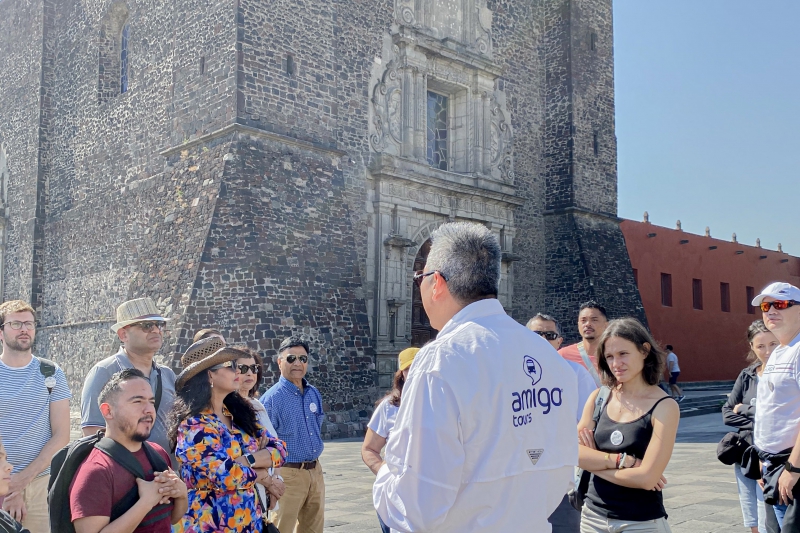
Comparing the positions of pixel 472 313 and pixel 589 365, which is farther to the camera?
pixel 589 365

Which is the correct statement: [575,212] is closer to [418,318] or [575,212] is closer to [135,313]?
[418,318]

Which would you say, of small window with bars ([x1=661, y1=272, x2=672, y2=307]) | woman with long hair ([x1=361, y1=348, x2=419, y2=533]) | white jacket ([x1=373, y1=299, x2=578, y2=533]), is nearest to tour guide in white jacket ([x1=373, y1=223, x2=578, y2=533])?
white jacket ([x1=373, y1=299, x2=578, y2=533])

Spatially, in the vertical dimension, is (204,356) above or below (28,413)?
above

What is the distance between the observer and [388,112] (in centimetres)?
1443

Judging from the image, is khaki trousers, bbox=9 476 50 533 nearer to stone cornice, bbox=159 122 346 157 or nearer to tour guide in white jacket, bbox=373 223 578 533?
tour guide in white jacket, bbox=373 223 578 533

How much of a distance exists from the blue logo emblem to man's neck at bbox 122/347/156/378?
2433 millimetres

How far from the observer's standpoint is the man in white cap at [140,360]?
361 centimetres

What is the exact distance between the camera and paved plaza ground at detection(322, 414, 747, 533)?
228 inches

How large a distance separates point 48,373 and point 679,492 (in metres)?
5.58

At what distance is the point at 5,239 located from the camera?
18812mm

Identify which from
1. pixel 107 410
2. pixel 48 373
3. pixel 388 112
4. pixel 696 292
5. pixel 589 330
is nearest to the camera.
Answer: pixel 107 410

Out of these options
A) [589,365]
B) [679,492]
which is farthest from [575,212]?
[589,365]

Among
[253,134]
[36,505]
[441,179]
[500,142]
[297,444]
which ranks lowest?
[36,505]

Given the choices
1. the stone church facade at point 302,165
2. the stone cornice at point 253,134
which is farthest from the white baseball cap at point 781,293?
the stone cornice at point 253,134
